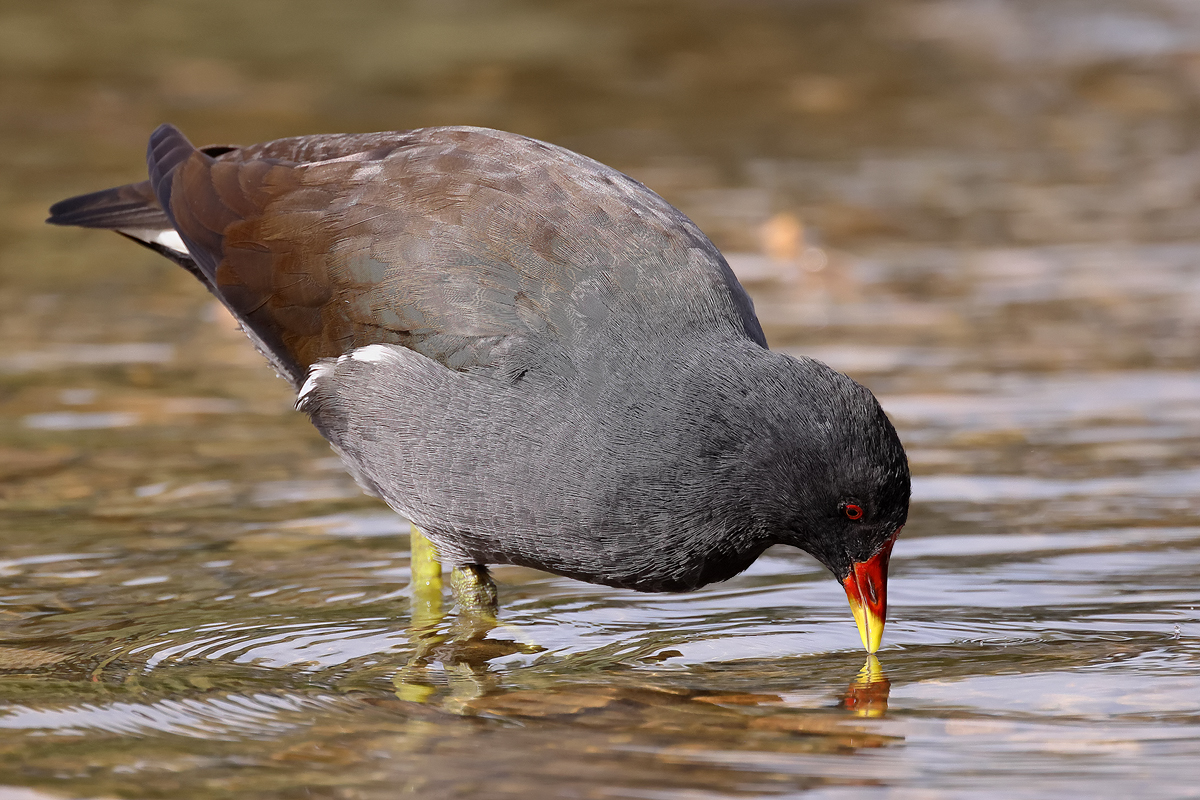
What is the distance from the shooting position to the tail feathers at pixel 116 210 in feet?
17.5

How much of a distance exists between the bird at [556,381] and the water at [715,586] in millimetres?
362

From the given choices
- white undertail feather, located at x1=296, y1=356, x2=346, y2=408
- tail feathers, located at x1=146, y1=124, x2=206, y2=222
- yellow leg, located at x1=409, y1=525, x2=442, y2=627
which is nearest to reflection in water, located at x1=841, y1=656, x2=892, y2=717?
yellow leg, located at x1=409, y1=525, x2=442, y2=627

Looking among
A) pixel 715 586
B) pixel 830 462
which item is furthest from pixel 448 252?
pixel 715 586

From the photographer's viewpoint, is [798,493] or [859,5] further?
[859,5]

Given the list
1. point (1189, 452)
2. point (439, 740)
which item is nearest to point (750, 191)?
point (1189, 452)

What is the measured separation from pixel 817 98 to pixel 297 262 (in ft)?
29.8

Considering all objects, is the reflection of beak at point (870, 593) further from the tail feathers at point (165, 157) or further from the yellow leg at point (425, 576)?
the tail feathers at point (165, 157)

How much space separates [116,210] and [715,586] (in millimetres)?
2262

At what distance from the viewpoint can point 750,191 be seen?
33.9ft

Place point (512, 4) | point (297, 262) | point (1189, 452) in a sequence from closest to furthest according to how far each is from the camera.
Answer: point (297, 262), point (1189, 452), point (512, 4)

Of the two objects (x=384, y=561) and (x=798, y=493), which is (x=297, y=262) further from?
(x=798, y=493)

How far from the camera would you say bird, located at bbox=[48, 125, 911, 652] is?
404cm

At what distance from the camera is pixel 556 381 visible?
416 cm

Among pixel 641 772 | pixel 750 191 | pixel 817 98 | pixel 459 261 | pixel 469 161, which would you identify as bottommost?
pixel 641 772
